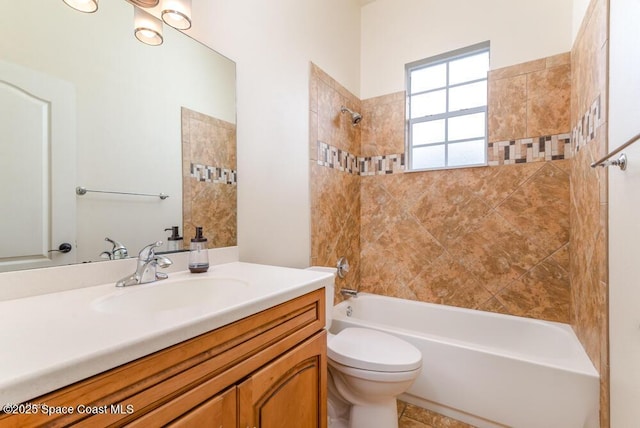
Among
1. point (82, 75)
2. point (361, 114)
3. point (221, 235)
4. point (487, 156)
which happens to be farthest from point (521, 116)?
point (82, 75)

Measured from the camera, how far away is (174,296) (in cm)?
96

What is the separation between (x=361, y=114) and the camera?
2523 millimetres

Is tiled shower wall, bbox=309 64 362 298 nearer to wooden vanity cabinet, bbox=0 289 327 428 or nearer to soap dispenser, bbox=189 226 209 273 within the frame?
soap dispenser, bbox=189 226 209 273

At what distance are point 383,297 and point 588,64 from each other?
1.92 metres

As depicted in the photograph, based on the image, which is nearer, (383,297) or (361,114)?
(383,297)

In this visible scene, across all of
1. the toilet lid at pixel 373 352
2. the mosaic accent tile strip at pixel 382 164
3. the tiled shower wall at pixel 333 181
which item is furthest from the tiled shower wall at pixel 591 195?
the tiled shower wall at pixel 333 181

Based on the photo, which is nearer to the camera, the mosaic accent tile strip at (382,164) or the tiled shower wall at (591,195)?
the tiled shower wall at (591,195)

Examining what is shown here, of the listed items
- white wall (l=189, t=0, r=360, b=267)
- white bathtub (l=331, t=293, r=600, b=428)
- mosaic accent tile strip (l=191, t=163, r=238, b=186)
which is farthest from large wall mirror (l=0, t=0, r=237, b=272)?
white bathtub (l=331, t=293, r=600, b=428)

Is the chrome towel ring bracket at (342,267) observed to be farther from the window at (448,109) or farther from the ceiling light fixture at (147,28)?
the ceiling light fixture at (147,28)

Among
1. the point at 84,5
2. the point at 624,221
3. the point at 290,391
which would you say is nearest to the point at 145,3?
the point at 84,5

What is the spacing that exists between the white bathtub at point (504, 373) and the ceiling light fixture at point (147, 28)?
70.6 inches

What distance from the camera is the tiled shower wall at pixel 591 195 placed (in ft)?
3.85

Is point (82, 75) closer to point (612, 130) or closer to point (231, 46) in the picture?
point (231, 46)

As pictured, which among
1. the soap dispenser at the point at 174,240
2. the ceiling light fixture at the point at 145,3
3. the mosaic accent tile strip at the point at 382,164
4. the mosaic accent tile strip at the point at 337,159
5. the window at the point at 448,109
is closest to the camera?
the ceiling light fixture at the point at 145,3
